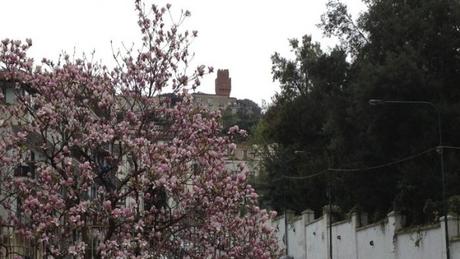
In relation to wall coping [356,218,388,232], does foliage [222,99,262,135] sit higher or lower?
higher

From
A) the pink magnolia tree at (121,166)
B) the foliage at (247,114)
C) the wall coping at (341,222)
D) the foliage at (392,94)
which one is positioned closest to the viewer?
the pink magnolia tree at (121,166)

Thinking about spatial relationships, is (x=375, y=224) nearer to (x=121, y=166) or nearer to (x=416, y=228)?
(x=416, y=228)

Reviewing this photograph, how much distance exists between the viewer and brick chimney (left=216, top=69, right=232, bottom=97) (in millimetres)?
124312

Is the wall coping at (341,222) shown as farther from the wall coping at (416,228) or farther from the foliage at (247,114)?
the foliage at (247,114)

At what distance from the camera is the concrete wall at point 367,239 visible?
2998 centimetres

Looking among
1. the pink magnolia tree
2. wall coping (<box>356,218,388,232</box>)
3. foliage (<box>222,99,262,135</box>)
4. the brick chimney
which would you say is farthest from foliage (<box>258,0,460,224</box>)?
the brick chimney

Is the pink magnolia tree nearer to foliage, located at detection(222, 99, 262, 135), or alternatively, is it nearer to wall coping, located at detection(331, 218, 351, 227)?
wall coping, located at detection(331, 218, 351, 227)

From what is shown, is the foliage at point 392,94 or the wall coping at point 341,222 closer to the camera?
the foliage at point 392,94

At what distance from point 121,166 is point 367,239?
87.7 ft

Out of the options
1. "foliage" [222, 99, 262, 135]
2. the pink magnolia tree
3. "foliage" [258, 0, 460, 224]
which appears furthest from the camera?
"foliage" [222, 99, 262, 135]

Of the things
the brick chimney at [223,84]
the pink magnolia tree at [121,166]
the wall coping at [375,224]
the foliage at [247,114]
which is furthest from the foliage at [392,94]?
the brick chimney at [223,84]

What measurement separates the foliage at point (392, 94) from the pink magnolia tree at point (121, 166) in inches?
821

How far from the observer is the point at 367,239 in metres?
39.5

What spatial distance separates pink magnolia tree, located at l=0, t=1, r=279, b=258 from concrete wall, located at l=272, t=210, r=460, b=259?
15.6 metres
